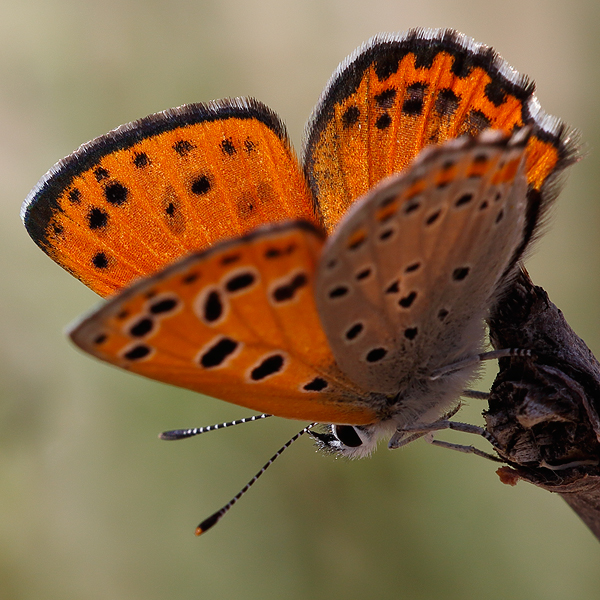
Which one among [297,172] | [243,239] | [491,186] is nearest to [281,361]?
[243,239]

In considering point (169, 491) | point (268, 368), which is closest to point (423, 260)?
point (268, 368)

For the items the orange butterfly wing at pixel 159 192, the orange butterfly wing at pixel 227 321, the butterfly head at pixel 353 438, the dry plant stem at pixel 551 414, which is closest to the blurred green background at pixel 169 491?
the butterfly head at pixel 353 438

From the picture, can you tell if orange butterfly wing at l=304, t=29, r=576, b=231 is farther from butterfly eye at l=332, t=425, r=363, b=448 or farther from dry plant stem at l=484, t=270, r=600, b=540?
butterfly eye at l=332, t=425, r=363, b=448

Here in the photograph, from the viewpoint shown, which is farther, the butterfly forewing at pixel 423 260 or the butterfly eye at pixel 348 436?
the butterfly eye at pixel 348 436

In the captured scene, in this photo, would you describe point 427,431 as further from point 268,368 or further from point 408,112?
point 408,112

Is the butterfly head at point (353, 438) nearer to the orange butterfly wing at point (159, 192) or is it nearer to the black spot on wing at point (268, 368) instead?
the black spot on wing at point (268, 368)

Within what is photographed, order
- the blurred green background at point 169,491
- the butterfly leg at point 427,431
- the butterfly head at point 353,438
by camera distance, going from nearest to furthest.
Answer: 1. the butterfly leg at point 427,431
2. the butterfly head at point 353,438
3. the blurred green background at point 169,491

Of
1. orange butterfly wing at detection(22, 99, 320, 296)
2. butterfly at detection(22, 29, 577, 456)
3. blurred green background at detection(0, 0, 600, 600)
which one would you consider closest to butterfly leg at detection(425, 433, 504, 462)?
butterfly at detection(22, 29, 577, 456)

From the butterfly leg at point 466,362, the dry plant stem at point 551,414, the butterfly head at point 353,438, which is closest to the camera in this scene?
the dry plant stem at point 551,414
